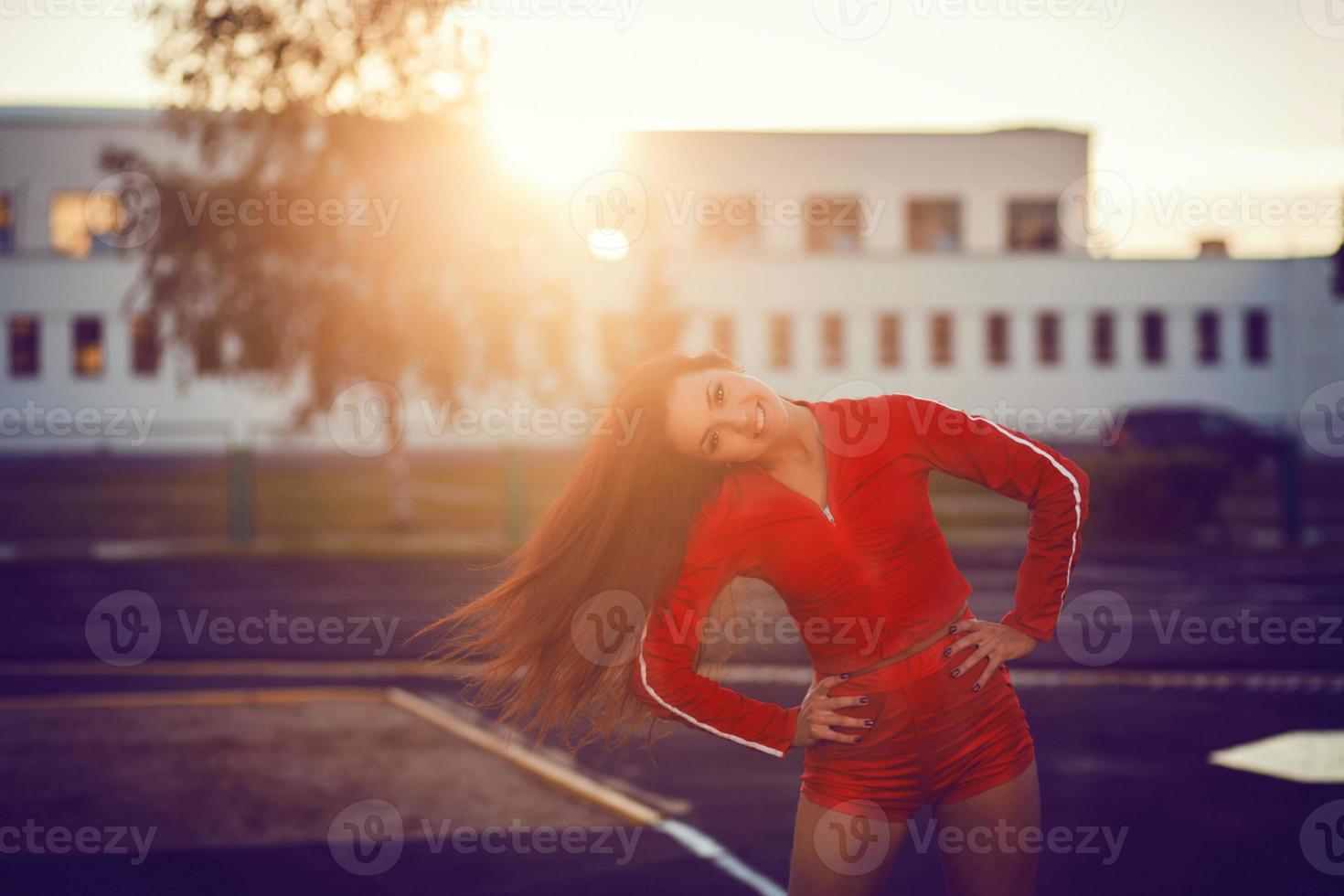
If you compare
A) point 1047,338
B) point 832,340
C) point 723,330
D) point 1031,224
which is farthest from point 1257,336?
point 723,330

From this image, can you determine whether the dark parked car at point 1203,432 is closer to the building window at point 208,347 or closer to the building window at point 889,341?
the building window at point 889,341

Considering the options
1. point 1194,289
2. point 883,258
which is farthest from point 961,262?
point 1194,289

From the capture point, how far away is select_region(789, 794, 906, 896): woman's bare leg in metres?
3.11

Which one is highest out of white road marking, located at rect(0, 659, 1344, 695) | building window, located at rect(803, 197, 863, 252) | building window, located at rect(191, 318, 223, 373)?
building window, located at rect(803, 197, 863, 252)

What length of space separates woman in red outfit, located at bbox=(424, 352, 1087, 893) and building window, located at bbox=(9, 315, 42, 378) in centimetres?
5150

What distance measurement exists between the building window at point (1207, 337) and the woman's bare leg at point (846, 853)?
51772mm

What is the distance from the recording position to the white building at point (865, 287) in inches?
1923

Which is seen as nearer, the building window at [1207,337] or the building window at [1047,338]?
the building window at [1047,338]

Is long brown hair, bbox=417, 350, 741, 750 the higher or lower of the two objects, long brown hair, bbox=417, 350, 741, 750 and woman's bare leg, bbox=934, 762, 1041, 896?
the higher

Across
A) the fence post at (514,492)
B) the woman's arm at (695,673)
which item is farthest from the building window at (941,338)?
the woman's arm at (695,673)

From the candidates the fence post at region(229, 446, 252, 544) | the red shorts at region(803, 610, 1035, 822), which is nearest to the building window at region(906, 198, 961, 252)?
the fence post at region(229, 446, 252, 544)

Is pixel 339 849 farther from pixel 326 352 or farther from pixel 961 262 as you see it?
pixel 961 262

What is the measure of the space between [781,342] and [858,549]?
47189mm

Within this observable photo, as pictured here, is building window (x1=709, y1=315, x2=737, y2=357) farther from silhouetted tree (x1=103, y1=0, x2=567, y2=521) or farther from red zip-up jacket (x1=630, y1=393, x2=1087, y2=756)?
red zip-up jacket (x1=630, y1=393, x2=1087, y2=756)
